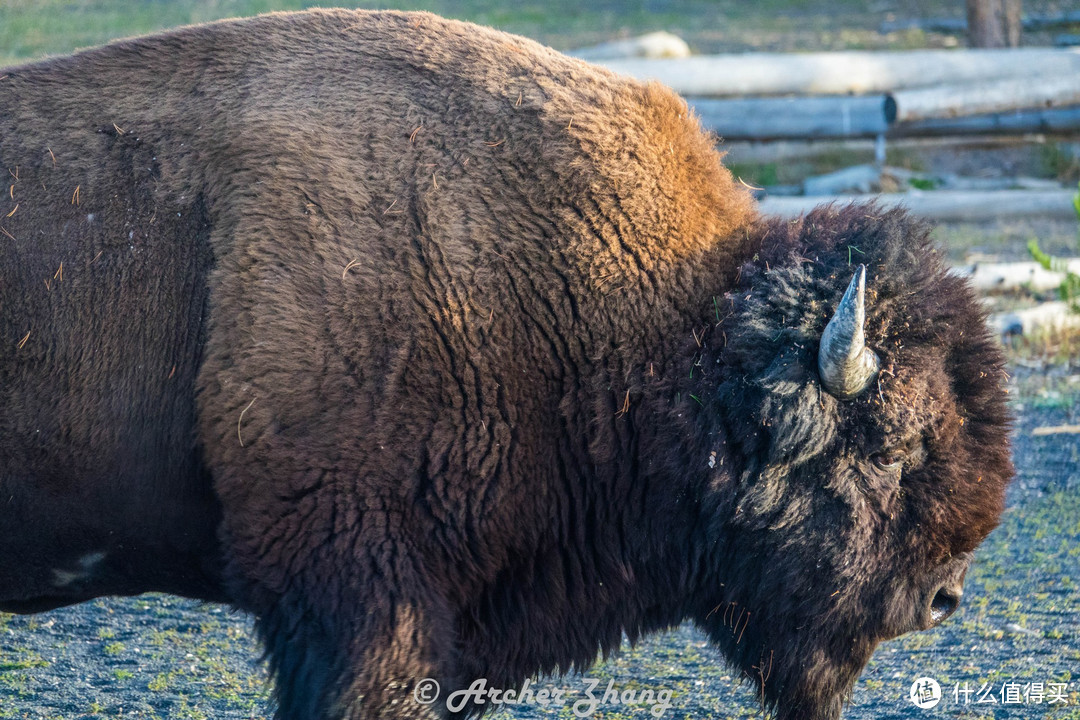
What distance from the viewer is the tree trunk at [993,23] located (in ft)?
41.9

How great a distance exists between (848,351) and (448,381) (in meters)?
0.93

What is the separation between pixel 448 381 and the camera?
2451 mm

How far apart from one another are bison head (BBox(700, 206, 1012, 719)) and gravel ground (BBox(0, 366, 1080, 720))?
845 mm

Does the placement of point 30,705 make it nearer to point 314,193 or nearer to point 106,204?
point 106,204

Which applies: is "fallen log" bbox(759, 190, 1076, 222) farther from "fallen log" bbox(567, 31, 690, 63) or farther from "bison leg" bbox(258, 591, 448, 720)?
"bison leg" bbox(258, 591, 448, 720)

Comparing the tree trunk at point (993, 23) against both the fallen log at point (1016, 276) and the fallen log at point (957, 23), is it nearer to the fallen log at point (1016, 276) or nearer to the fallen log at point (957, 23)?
the fallen log at point (957, 23)

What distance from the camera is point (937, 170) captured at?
11.0 m

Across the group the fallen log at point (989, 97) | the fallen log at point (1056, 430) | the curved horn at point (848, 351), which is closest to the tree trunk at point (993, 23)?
the fallen log at point (989, 97)

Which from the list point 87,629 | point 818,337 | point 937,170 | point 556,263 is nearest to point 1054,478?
point 818,337

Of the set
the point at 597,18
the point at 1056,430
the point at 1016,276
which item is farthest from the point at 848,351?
the point at 597,18

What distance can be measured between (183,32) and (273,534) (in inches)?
55.5

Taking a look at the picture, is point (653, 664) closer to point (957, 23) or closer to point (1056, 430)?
point (1056, 430)

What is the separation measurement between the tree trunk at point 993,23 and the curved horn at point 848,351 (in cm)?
→ 1212

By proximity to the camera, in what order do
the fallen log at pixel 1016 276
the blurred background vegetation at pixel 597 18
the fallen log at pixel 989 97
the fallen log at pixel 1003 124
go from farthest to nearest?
the blurred background vegetation at pixel 597 18, the fallen log at pixel 1003 124, the fallen log at pixel 989 97, the fallen log at pixel 1016 276
